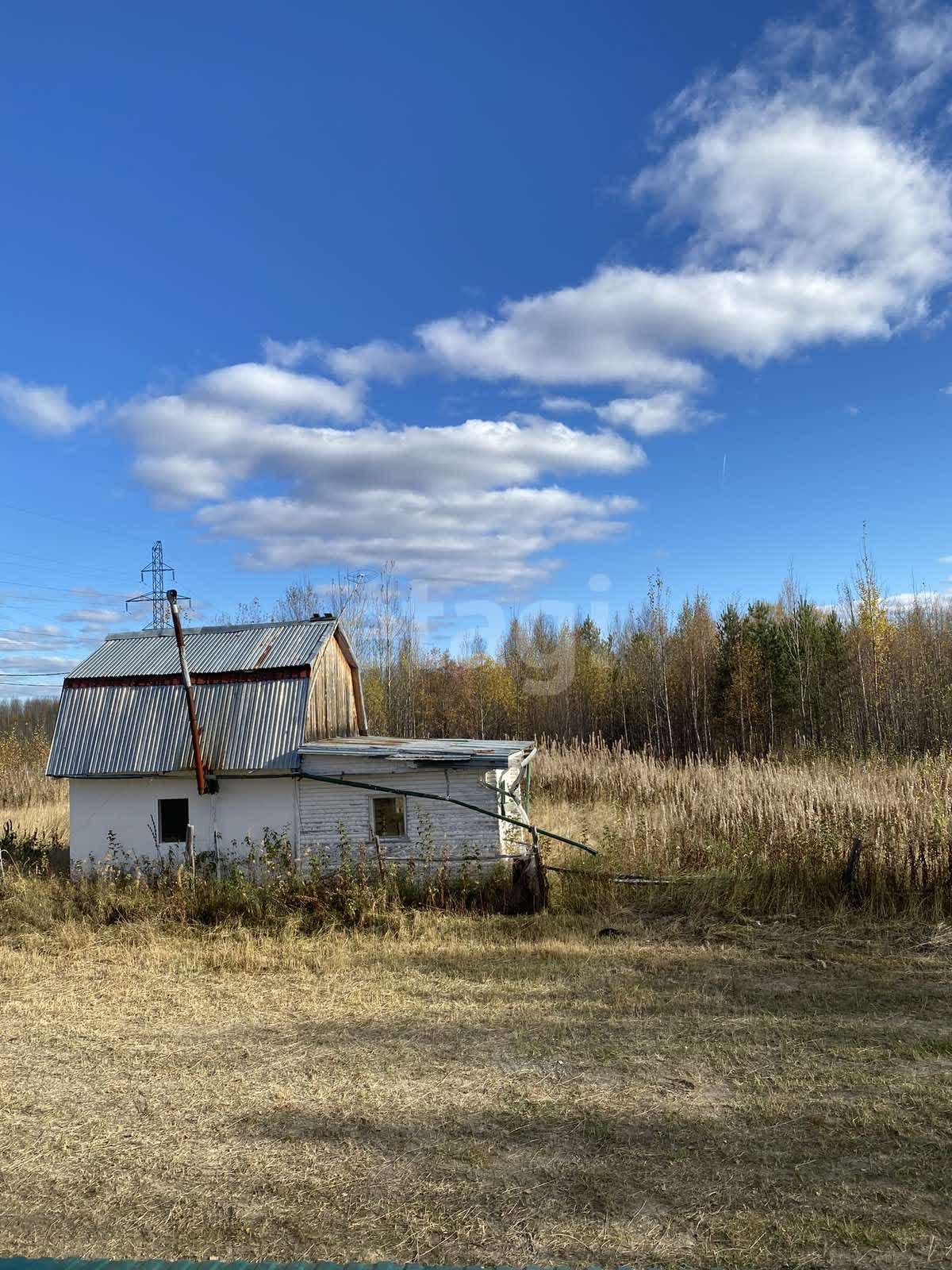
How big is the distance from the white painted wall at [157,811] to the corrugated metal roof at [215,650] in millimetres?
1922

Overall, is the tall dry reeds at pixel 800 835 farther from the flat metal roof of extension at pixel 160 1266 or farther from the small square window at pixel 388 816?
the flat metal roof of extension at pixel 160 1266

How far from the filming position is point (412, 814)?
41.9 feet

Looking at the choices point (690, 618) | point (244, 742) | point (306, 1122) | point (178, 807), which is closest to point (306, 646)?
point (244, 742)

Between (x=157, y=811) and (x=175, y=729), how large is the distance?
52.4 inches

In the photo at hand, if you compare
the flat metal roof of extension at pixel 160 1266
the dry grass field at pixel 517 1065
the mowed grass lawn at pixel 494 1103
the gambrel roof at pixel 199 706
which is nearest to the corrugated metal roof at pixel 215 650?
the gambrel roof at pixel 199 706

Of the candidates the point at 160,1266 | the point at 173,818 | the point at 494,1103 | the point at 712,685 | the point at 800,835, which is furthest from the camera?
the point at 712,685

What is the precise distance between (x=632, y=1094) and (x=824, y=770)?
14.0 meters

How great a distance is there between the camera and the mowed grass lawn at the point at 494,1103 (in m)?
4.34

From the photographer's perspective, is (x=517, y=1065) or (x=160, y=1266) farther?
(x=517, y=1065)

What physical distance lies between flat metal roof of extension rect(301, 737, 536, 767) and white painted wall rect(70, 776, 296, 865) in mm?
922

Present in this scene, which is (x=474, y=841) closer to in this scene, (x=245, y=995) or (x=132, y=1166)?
(x=245, y=995)

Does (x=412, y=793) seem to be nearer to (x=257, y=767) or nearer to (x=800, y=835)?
(x=257, y=767)

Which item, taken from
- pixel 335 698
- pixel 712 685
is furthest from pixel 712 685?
pixel 335 698

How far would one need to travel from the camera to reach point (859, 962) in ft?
29.9
